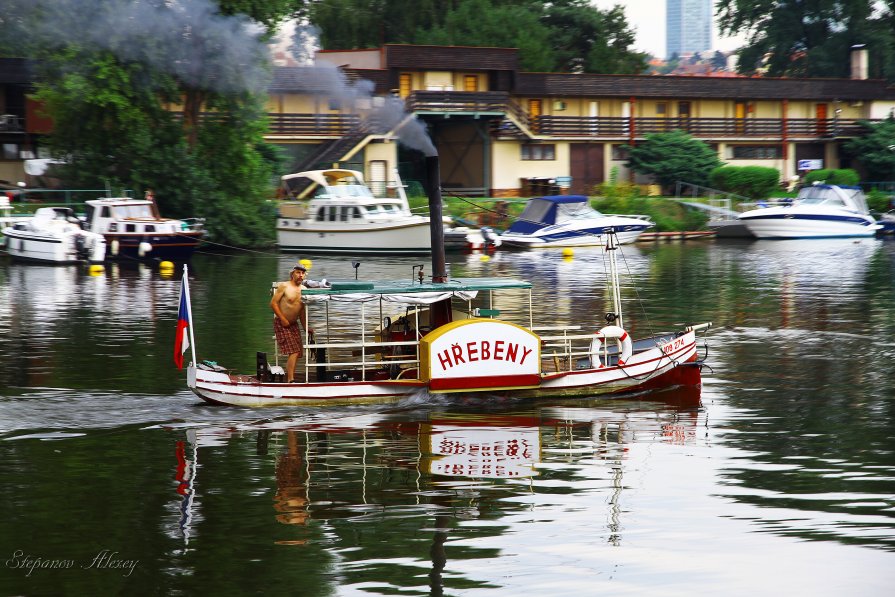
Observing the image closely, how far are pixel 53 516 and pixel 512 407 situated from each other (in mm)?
9370

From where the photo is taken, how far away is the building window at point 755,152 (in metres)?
86.7

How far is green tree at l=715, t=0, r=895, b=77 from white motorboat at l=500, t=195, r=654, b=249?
5195 cm

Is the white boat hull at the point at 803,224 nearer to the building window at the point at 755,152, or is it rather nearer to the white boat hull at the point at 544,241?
the white boat hull at the point at 544,241

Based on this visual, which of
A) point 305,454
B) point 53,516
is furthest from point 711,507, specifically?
point 53,516

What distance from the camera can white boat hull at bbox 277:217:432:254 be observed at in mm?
57000

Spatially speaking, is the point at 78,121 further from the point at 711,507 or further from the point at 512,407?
the point at 711,507

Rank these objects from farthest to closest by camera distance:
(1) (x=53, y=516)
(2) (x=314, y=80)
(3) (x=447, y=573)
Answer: (2) (x=314, y=80) < (1) (x=53, y=516) < (3) (x=447, y=573)

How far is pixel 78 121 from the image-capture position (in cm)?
5994

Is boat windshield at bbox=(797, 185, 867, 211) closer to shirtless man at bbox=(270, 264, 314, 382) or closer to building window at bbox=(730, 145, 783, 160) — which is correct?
building window at bbox=(730, 145, 783, 160)

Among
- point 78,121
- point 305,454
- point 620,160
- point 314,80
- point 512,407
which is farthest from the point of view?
point 620,160

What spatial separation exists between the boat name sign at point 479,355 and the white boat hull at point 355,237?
113ft

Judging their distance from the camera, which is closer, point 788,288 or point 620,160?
point 788,288

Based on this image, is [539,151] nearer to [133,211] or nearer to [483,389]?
[133,211]

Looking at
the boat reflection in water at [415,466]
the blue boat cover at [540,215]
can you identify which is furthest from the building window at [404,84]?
the boat reflection in water at [415,466]
